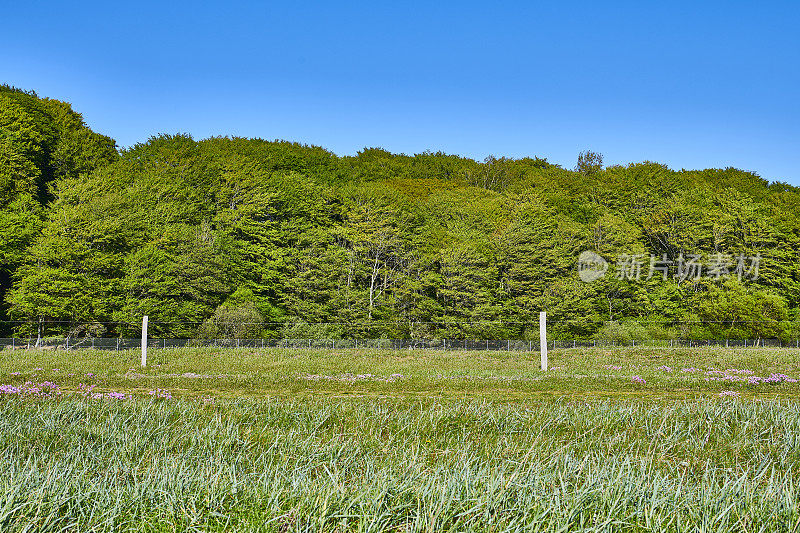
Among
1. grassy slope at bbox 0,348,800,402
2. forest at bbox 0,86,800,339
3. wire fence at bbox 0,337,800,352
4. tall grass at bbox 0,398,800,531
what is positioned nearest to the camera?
tall grass at bbox 0,398,800,531

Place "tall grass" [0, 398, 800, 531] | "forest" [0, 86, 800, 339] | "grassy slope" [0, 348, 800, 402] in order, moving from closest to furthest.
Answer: "tall grass" [0, 398, 800, 531]
"grassy slope" [0, 348, 800, 402]
"forest" [0, 86, 800, 339]

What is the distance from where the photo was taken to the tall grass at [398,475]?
3637 millimetres

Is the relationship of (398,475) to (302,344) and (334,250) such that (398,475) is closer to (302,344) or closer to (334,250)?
(302,344)

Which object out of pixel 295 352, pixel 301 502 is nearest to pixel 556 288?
pixel 295 352

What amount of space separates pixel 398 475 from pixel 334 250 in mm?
42273

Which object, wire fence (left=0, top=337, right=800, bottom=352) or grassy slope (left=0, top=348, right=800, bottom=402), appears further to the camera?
wire fence (left=0, top=337, right=800, bottom=352)

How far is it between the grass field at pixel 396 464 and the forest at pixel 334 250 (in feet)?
91.9

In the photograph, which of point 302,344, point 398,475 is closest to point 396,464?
point 398,475

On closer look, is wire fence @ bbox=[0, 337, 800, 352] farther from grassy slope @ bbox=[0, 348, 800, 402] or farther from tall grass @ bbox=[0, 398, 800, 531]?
tall grass @ bbox=[0, 398, 800, 531]

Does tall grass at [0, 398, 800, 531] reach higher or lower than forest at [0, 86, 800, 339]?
lower

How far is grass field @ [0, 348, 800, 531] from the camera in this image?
367cm

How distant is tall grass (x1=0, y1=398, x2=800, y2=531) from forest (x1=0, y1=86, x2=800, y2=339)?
31.7 m

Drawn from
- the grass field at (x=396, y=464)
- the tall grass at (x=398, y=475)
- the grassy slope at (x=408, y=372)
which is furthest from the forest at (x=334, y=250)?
the tall grass at (x=398, y=475)

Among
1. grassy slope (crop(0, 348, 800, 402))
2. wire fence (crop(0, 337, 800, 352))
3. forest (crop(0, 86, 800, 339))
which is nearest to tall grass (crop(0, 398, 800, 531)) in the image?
grassy slope (crop(0, 348, 800, 402))
